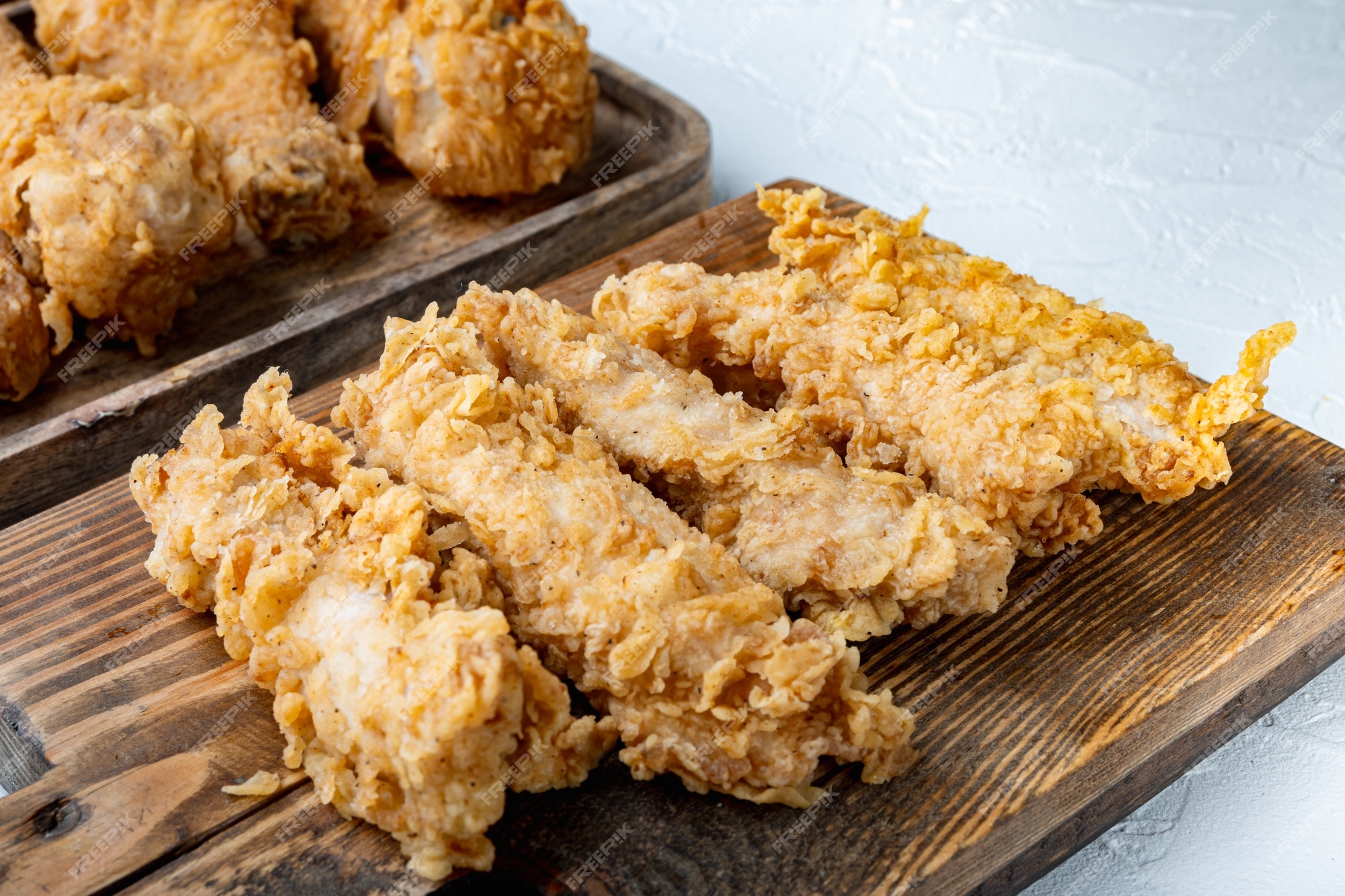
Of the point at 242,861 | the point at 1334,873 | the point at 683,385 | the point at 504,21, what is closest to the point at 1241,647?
the point at 1334,873

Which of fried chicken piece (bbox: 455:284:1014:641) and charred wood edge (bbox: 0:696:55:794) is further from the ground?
fried chicken piece (bbox: 455:284:1014:641)

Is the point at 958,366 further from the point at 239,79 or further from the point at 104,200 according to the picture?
the point at 239,79

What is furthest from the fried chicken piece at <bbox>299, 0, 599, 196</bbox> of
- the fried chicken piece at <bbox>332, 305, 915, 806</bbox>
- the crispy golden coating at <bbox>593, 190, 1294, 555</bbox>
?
the fried chicken piece at <bbox>332, 305, 915, 806</bbox>

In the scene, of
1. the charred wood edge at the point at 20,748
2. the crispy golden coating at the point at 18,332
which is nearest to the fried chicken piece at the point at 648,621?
the charred wood edge at the point at 20,748

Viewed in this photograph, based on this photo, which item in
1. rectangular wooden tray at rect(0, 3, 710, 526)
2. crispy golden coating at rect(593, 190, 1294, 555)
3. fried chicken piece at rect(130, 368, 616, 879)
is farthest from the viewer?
rectangular wooden tray at rect(0, 3, 710, 526)

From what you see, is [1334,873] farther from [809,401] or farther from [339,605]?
[339,605]

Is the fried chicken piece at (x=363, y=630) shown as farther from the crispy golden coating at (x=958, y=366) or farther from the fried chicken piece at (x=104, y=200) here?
the fried chicken piece at (x=104, y=200)

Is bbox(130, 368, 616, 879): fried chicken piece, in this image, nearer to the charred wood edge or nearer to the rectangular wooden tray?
the charred wood edge
